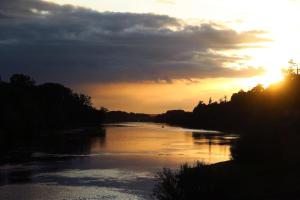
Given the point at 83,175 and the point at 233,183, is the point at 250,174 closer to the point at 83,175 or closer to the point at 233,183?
the point at 233,183

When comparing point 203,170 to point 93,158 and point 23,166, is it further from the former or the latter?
point 93,158

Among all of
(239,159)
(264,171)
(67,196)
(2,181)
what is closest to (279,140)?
(239,159)

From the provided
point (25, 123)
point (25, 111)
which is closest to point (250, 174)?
point (25, 123)

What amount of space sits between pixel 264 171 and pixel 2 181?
73.0 ft

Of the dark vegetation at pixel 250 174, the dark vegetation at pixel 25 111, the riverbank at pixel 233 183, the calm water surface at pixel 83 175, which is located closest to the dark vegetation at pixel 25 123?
the dark vegetation at pixel 25 111

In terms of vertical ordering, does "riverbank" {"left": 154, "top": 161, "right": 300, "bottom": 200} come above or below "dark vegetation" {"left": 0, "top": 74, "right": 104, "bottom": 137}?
below

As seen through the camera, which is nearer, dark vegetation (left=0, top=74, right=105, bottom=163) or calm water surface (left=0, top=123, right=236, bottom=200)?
calm water surface (left=0, top=123, right=236, bottom=200)

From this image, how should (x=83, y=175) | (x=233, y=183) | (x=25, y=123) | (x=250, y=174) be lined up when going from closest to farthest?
(x=233, y=183) < (x=250, y=174) < (x=83, y=175) < (x=25, y=123)

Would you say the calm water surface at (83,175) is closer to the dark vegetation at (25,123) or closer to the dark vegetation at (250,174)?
the dark vegetation at (250,174)

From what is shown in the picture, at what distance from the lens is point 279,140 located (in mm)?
45906

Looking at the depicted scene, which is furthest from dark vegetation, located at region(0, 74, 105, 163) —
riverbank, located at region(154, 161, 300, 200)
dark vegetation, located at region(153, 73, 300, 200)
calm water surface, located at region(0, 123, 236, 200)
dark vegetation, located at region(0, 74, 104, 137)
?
riverbank, located at region(154, 161, 300, 200)

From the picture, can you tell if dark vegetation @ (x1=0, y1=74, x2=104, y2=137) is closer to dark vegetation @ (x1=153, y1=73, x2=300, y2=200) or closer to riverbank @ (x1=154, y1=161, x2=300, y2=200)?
dark vegetation @ (x1=153, y1=73, x2=300, y2=200)

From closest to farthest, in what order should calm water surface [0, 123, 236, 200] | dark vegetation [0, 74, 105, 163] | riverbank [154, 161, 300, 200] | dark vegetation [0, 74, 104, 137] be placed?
riverbank [154, 161, 300, 200], calm water surface [0, 123, 236, 200], dark vegetation [0, 74, 105, 163], dark vegetation [0, 74, 104, 137]

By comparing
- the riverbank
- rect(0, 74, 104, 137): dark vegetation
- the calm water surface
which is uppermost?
rect(0, 74, 104, 137): dark vegetation
